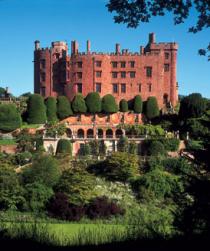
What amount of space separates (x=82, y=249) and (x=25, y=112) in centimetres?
4289

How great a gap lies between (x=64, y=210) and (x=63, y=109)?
62.7 ft

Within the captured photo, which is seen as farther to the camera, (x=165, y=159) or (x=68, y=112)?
(x=68, y=112)


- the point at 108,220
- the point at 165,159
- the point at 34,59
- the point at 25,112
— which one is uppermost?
the point at 34,59

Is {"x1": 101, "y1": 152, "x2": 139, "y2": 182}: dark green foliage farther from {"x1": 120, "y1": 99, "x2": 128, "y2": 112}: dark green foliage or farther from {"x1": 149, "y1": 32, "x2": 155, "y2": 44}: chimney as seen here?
{"x1": 149, "y1": 32, "x2": 155, "y2": 44}: chimney

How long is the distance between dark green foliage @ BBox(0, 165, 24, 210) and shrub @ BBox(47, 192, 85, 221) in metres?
1.87

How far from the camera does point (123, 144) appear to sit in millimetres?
42688

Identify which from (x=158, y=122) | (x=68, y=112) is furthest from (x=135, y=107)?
(x=68, y=112)

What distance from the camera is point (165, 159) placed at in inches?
1516

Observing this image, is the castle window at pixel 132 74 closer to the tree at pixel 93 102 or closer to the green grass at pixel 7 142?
the tree at pixel 93 102

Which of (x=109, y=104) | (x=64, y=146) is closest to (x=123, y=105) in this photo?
(x=109, y=104)

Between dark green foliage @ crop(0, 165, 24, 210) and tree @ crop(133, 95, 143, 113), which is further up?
tree @ crop(133, 95, 143, 113)

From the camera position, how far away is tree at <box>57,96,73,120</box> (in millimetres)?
49125

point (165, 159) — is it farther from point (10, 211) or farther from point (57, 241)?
point (57, 241)

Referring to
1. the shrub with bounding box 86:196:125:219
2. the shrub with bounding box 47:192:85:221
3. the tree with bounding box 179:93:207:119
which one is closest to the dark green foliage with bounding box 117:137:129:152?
the tree with bounding box 179:93:207:119
